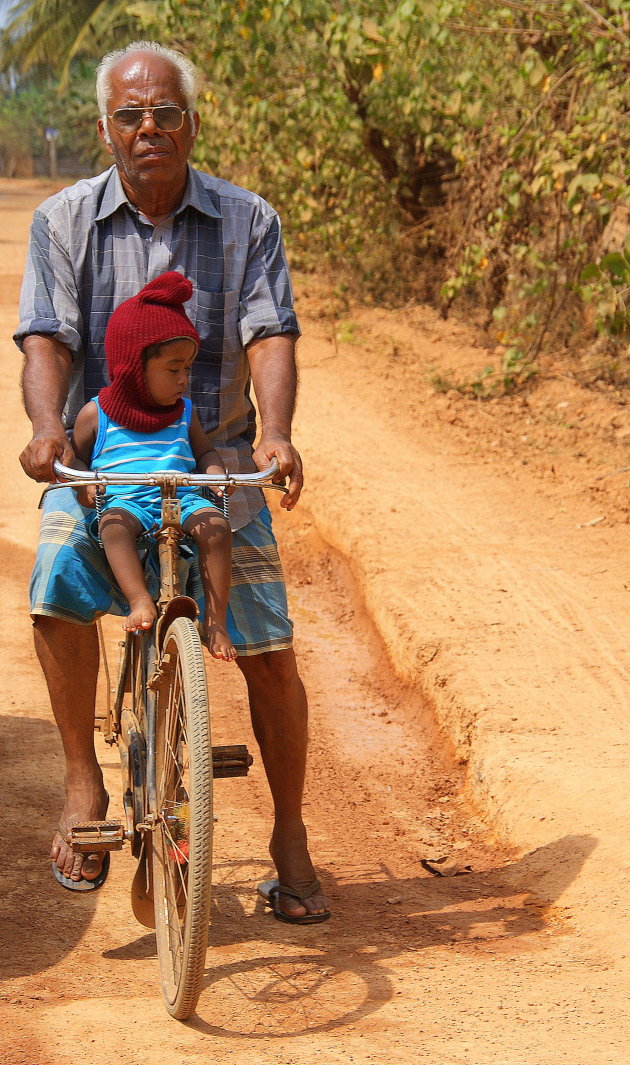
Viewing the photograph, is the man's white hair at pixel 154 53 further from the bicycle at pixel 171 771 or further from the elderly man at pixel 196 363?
the bicycle at pixel 171 771

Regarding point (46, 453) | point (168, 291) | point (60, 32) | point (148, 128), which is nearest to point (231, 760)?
point (46, 453)

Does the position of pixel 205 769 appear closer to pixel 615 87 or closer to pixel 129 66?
pixel 129 66

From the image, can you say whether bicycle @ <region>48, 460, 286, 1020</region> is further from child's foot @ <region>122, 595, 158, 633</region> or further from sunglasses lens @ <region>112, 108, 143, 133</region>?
sunglasses lens @ <region>112, 108, 143, 133</region>

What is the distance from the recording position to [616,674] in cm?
505

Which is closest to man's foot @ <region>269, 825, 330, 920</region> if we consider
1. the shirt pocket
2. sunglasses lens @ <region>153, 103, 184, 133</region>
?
the shirt pocket

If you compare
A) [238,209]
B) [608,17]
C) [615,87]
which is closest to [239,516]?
[238,209]

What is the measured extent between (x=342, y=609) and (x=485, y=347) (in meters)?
5.15

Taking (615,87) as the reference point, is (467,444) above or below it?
below

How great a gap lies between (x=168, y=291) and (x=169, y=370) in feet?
Result: 0.61

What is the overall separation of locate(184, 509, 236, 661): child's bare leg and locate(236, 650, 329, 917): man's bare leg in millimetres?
372

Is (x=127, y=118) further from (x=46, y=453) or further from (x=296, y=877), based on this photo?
(x=296, y=877)

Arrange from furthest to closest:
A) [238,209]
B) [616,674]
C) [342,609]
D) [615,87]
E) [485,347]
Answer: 1. [485,347]
2. [615,87]
3. [342,609]
4. [616,674]
5. [238,209]

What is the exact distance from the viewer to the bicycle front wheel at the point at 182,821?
2.56 meters

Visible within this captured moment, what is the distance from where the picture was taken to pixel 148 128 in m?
3.14
